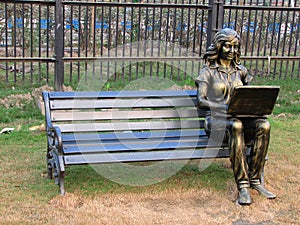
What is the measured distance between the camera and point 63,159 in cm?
497

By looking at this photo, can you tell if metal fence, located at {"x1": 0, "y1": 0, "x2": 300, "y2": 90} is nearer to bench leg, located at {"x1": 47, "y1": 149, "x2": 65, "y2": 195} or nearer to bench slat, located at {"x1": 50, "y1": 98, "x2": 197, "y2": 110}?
bench slat, located at {"x1": 50, "y1": 98, "x2": 197, "y2": 110}

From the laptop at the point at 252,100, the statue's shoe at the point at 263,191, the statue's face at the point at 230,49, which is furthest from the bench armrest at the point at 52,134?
the statue's shoe at the point at 263,191

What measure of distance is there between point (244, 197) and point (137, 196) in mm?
1077

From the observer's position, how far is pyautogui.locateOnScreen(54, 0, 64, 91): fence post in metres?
8.17

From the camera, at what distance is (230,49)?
532cm

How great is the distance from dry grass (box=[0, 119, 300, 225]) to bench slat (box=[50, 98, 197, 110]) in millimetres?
881

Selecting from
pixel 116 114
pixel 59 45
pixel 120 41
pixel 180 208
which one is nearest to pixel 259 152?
pixel 180 208

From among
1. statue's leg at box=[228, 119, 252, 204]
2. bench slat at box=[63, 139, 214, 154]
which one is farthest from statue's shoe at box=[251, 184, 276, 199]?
bench slat at box=[63, 139, 214, 154]

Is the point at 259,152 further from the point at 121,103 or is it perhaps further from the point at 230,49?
the point at 121,103

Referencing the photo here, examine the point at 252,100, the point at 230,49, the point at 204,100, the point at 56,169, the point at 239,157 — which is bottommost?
the point at 56,169

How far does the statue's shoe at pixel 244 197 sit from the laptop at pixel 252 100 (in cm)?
76

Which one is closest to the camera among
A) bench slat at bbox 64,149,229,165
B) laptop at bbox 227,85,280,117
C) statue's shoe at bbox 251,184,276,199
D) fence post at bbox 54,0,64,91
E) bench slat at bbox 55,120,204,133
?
laptop at bbox 227,85,280,117

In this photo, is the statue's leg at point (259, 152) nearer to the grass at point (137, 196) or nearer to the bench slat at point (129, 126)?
the grass at point (137, 196)

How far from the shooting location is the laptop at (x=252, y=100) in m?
4.84
